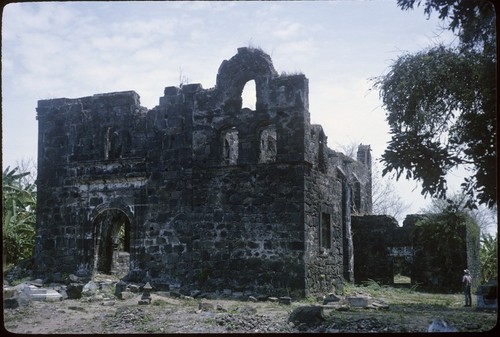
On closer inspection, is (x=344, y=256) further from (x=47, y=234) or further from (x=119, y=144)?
(x=47, y=234)

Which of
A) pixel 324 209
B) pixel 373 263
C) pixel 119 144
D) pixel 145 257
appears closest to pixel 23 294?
pixel 145 257

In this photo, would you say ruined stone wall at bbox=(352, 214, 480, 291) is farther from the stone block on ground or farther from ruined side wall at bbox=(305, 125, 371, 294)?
the stone block on ground

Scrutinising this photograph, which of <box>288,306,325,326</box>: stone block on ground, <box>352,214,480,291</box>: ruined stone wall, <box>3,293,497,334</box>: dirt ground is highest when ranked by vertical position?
<box>352,214,480,291</box>: ruined stone wall

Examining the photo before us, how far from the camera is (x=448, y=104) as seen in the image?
12.7 meters

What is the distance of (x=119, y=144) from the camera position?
1853 centimetres

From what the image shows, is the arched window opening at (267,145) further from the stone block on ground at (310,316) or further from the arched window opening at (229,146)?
the stone block on ground at (310,316)

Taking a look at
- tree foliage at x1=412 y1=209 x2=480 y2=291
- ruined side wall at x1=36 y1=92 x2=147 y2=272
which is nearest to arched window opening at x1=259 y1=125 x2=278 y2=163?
ruined side wall at x1=36 y1=92 x2=147 y2=272

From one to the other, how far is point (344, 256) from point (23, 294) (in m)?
10.8

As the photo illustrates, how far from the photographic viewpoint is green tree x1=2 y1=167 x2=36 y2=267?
21.7 metres

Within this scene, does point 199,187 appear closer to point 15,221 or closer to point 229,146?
point 229,146

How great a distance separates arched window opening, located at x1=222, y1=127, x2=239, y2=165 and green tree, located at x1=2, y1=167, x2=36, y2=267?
27.3 ft

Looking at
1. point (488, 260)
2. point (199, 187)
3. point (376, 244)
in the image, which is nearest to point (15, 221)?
point (199, 187)

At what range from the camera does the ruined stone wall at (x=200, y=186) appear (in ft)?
53.8

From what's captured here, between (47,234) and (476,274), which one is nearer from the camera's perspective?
(47,234)
